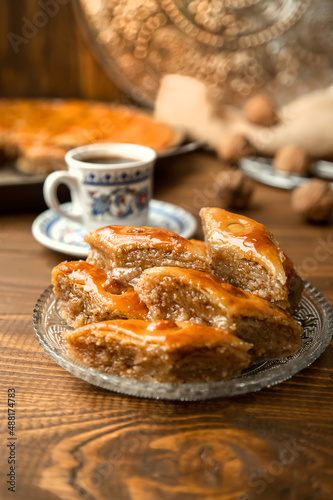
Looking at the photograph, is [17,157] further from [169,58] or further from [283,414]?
[283,414]

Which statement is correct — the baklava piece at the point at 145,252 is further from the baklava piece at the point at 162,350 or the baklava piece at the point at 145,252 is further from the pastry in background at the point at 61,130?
the pastry in background at the point at 61,130

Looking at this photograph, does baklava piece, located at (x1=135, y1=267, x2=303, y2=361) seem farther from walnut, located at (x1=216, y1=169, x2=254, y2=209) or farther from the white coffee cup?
walnut, located at (x1=216, y1=169, x2=254, y2=209)

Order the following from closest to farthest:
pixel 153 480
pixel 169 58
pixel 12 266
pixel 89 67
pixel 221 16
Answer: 1. pixel 153 480
2. pixel 12 266
3. pixel 221 16
4. pixel 169 58
5. pixel 89 67

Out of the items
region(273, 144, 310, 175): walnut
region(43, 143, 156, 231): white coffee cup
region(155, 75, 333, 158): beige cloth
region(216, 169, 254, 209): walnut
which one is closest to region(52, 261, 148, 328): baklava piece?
region(43, 143, 156, 231): white coffee cup

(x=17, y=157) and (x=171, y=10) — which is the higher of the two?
(x=171, y=10)

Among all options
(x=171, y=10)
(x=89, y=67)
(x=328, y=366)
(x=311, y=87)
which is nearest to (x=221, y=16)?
(x=171, y=10)

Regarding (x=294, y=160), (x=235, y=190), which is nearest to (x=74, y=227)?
(x=235, y=190)

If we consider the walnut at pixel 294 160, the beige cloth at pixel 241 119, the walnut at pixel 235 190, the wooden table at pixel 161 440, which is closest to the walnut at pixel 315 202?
the walnut at pixel 235 190

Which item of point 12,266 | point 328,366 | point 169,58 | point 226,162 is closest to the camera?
point 328,366
